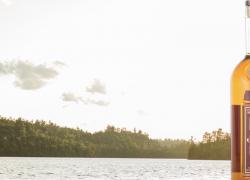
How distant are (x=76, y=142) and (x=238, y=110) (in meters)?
123

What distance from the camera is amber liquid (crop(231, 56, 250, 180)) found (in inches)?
198

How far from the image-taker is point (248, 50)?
16.8 feet

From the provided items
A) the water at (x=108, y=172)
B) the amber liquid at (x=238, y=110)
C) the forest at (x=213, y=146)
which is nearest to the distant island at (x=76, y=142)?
the forest at (x=213, y=146)

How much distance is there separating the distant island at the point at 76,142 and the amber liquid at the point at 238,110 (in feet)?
368

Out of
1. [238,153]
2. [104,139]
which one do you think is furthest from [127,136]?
[238,153]

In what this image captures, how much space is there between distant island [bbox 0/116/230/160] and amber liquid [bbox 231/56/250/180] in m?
112

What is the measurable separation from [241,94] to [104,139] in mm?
123144

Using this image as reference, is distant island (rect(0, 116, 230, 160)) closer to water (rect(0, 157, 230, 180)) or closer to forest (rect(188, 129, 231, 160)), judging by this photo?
forest (rect(188, 129, 231, 160))

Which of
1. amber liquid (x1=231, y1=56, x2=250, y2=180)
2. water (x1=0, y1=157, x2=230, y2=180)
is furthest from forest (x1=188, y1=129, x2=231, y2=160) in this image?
amber liquid (x1=231, y1=56, x2=250, y2=180)

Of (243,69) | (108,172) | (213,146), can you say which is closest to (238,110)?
(243,69)

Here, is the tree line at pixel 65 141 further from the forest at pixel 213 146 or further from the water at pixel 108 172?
the water at pixel 108 172

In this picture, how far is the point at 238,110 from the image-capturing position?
16.7 ft

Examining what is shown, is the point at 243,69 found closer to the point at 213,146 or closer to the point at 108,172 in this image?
the point at 108,172

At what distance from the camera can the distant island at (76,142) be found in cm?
12044
